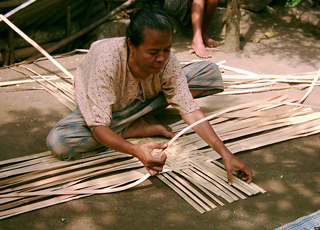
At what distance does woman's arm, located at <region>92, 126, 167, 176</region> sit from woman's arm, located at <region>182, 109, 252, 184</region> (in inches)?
14.1

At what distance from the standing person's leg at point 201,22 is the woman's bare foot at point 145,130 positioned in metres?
1.90

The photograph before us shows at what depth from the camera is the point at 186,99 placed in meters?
2.19

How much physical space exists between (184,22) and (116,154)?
3.06 m

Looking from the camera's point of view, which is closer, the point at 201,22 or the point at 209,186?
the point at 209,186

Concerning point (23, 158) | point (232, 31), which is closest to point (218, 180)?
point (23, 158)

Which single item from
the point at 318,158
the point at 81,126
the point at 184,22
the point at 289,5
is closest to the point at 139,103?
the point at 81,126

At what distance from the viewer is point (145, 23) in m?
1.84

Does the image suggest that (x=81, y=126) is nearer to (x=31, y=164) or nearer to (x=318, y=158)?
(x=31, y=164)

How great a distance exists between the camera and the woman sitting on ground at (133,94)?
6.08ft

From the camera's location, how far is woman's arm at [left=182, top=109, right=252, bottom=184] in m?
1.97

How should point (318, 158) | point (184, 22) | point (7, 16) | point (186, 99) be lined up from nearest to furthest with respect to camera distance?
point (186, 99) < point (318, 158) < point (7, 16) < point (184, 22)

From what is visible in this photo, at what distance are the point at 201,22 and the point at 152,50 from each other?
279cm

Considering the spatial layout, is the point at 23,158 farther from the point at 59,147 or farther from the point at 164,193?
the point at 164,193

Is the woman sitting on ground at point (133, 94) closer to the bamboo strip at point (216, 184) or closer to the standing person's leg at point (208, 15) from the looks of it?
the bamboo strip at point (216, 184)
